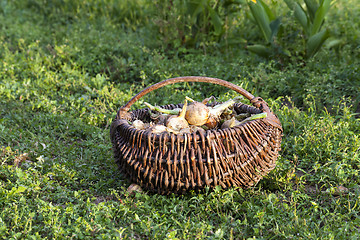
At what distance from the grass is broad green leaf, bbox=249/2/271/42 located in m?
0.39

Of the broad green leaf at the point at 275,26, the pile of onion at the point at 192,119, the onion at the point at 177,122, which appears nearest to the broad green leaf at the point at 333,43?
the broad green leaf at the point at 275,26

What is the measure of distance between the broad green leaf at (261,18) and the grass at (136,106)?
0.39m

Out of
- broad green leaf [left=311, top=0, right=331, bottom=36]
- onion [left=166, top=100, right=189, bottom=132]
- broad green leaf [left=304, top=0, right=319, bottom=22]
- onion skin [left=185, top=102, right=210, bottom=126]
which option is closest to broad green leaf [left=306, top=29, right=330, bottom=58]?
broad green leaf [left=311, top=0, right=331, bottom=36]

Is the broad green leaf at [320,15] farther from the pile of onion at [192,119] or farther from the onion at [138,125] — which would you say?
the onion at [138,125]

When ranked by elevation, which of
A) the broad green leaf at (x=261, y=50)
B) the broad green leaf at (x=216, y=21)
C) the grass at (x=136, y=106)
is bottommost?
the grass at (x=136, y=106)

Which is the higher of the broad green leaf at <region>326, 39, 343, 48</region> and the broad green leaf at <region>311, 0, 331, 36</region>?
the broad green leaf at <region>311, 0, 331, 36</region>

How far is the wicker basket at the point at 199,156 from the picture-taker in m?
2.31

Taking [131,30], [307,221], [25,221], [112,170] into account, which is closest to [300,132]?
[307,221]

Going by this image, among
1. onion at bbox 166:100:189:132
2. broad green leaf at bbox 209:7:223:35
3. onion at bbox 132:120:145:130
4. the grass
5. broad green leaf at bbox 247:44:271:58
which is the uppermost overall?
broad green leaf at bbox 209:7:223:35

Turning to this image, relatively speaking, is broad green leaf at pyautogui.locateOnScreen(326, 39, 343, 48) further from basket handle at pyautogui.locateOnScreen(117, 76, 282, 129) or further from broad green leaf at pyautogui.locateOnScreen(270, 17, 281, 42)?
basket handle at pyautogui.locateOnScreen(117, 76, 282, 129)

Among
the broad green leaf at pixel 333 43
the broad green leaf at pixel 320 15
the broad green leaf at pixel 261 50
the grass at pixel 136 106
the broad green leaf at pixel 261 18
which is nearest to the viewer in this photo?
the grass at pixel 136 106

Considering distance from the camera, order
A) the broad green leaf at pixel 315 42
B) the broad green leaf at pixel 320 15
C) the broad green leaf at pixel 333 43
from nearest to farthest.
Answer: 1. the broad green leaf at pixel 320 15
2. the broad green leaf at pixel 315 42
3. the broad green leaf at pixel 333 43

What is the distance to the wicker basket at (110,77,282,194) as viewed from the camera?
231cm

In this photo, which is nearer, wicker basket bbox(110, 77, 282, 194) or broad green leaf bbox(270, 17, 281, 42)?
wicker basket bbox(110, 77, 282, 194)
